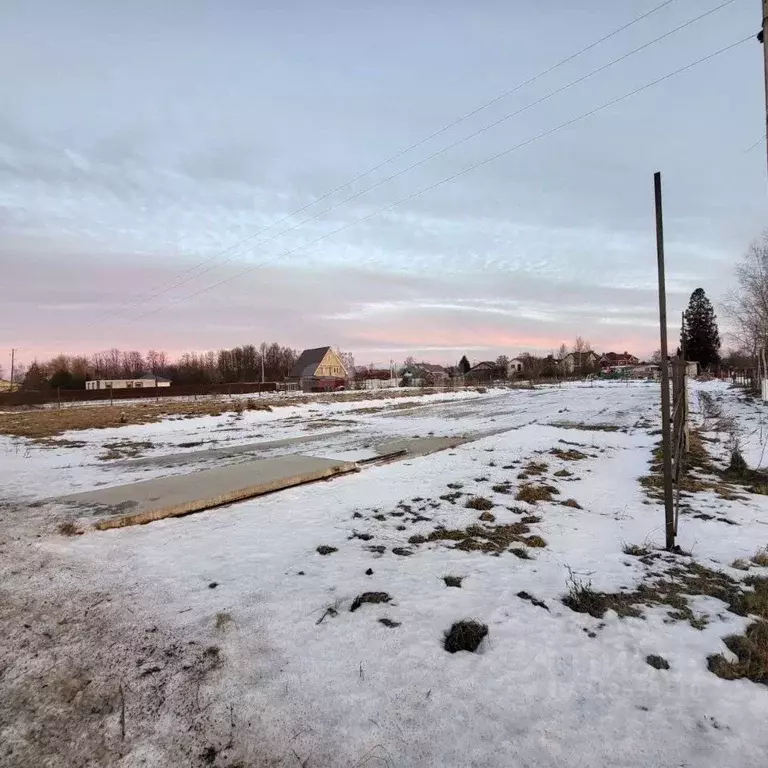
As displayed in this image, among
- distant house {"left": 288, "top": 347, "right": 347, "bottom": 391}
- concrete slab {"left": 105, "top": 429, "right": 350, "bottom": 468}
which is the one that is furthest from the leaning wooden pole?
distant house {"left": 288, "top": 347, "right": 347, "bottom": 391}

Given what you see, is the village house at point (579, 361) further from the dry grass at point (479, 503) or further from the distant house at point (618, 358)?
the dry grass at point (479, 503)

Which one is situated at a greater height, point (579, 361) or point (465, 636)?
point (579, 361)

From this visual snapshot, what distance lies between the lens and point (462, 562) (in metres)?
4.41

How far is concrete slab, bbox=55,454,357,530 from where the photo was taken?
5.72 m

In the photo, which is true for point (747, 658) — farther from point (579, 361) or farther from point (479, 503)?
point (579, 361)

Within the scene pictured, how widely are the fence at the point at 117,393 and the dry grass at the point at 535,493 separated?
37.8 m

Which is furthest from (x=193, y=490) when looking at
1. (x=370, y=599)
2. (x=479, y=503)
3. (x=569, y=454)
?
(x=569, y=454)

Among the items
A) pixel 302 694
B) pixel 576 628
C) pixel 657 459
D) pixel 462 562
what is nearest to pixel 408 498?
pixel 462 562

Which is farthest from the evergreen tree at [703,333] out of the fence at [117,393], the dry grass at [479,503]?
the dry grass at [479,503]

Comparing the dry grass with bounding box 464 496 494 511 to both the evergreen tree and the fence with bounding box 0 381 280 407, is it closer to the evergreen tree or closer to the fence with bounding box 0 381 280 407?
the fence with bounding box 0 381 280 407

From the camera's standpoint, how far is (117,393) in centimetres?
4556

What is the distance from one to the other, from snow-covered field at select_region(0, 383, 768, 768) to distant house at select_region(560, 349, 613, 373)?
10319 cm

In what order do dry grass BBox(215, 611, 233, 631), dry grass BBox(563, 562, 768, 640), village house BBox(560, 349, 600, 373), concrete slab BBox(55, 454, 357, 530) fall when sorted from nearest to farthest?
dry grass BBox(215, 611, 233, 631), dry grass BBox(563, 562, 768, 640), concrete slab BBox(55, 454, 357, 530), village house BBox(560, 349, 600, 373)

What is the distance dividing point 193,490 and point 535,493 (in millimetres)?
5073
